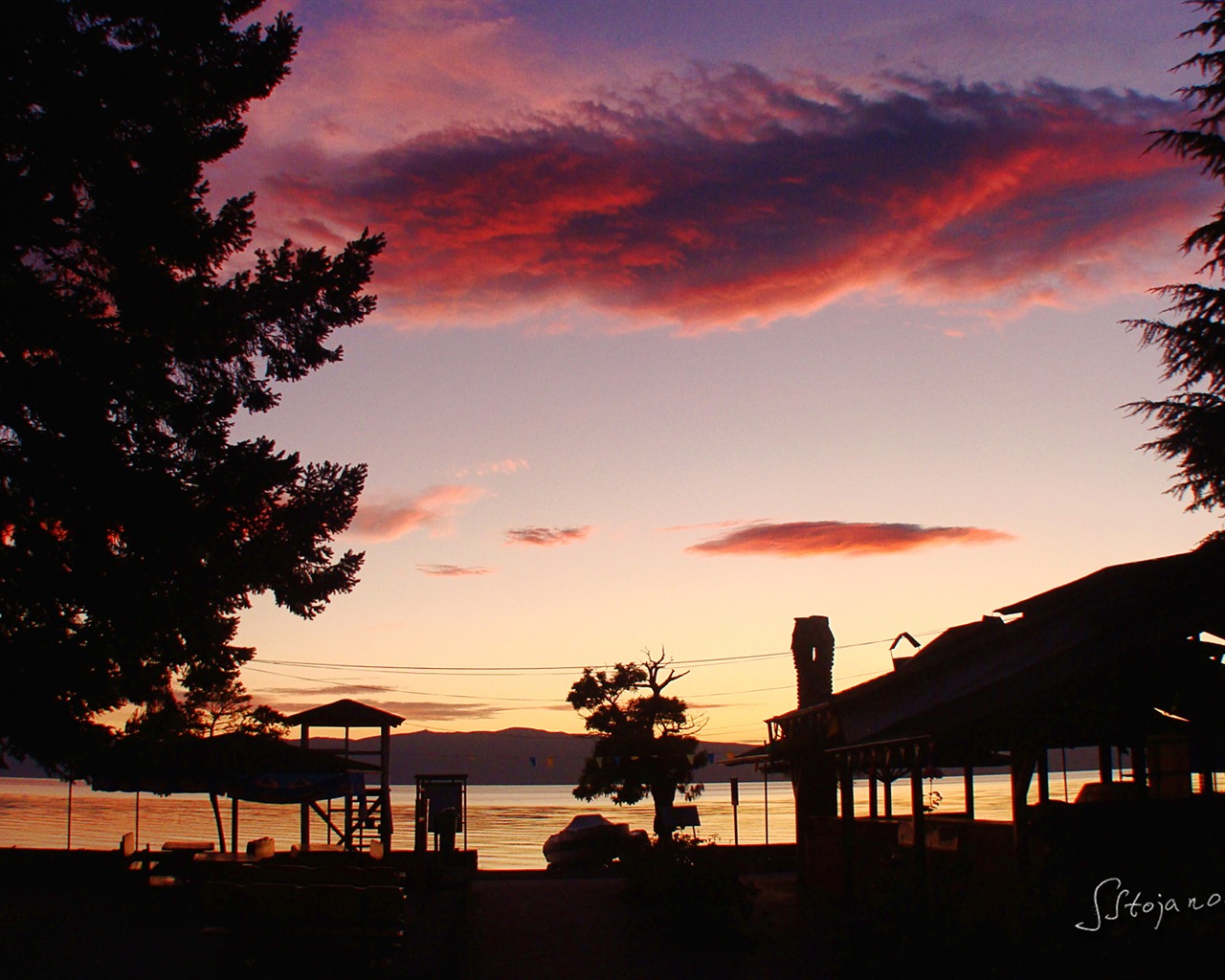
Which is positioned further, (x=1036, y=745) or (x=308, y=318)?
(x=308, y=318)

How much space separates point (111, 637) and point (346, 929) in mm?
5710

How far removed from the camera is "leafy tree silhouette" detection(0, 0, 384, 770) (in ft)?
49.2

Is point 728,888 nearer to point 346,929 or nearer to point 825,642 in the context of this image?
point 346,929

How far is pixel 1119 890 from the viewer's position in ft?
36.4

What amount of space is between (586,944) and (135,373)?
36.0ft

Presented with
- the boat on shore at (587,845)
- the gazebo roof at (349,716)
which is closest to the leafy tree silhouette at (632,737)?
the boat on shore at (587,845)

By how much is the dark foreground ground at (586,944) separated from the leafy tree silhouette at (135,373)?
3.62 metres

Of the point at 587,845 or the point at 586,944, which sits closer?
the point at 586,944

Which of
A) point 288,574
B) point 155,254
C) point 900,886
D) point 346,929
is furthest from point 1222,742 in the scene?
point 155,254

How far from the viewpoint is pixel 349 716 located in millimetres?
27766
